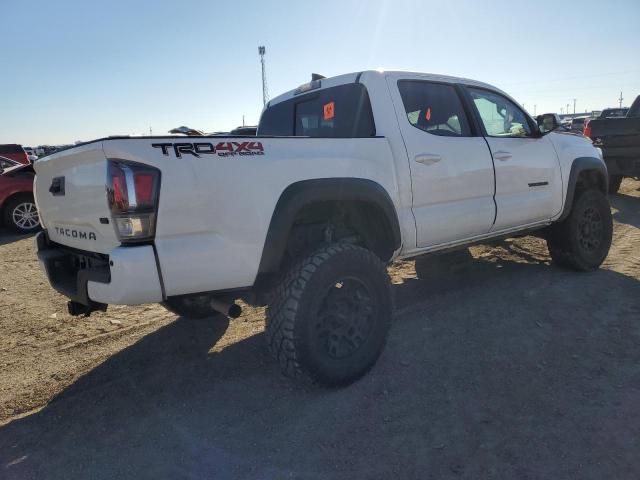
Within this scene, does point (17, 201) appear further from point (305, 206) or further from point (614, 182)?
point (614, 182)

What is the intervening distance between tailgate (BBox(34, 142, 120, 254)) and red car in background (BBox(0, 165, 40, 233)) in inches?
284

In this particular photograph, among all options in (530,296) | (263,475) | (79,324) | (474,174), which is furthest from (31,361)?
(530,296)

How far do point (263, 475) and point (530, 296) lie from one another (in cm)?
320

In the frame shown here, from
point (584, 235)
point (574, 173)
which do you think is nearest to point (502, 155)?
point (574, 173)

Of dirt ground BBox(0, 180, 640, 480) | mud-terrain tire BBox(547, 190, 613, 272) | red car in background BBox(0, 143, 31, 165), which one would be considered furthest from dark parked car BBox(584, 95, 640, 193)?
red car in background BBox(0, 143, 31, 165)

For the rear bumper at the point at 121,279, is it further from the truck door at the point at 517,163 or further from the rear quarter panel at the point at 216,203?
the truck door at the point at 517,163

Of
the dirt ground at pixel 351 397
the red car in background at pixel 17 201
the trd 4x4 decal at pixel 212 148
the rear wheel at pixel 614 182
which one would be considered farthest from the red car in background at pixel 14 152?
the rear wheel at pixel 614 182

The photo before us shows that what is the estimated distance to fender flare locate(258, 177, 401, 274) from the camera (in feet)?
8.79

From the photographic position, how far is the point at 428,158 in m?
3.49

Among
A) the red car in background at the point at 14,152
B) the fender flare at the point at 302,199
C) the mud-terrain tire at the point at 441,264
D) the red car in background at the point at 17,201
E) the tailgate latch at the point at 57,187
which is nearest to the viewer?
the fender flare at the point at 302,199

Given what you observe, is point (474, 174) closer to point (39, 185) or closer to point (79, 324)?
point (39, 185)

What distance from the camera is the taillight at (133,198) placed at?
90.1 inches

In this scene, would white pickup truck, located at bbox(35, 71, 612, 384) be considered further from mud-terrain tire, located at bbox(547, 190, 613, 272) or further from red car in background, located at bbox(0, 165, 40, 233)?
red car in background, located at bbox(0, 165, 40, 233)

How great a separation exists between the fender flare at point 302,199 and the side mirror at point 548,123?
2421mm
